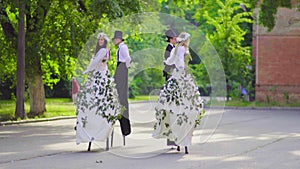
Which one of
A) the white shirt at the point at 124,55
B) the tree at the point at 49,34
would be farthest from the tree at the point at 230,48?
the white shirt at the point at 124,55

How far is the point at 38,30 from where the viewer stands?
23.5 metres

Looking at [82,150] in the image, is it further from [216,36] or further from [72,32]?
[216,36]

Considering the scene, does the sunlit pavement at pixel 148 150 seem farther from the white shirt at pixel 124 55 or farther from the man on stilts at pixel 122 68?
the white shirt at pixel 124 55

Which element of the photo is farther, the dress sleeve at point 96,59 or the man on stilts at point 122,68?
the man on stilts at point 122,68

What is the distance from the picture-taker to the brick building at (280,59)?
122ft

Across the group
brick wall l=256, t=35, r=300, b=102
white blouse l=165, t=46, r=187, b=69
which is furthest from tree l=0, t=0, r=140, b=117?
brick wall l=256, t=35, r=300, b=102

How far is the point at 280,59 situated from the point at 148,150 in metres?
26.0

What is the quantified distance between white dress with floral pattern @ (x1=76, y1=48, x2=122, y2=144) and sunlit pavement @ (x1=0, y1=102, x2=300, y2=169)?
0.38m

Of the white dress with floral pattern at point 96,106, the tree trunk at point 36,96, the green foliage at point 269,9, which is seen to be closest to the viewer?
the white dress with floral pattern at point 96,106

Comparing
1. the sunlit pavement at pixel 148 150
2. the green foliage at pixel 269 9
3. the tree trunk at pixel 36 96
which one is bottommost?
the sunlit pavement at pixel 148 150

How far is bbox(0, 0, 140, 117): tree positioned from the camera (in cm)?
2222

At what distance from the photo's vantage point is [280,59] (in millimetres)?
38031

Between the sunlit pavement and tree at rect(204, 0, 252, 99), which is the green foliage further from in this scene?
the sunlit pavement

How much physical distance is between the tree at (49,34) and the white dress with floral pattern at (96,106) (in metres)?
8.30
